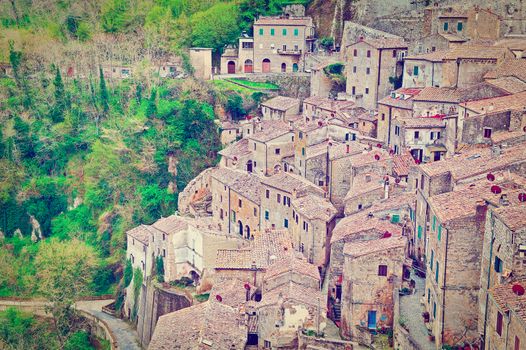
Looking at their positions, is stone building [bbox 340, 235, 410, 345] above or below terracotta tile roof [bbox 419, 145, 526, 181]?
below

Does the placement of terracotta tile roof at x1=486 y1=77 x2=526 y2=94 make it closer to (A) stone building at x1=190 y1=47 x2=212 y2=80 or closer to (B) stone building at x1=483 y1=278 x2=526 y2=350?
(B) stone building at x1=483 y1=278 x2=526 y2=350

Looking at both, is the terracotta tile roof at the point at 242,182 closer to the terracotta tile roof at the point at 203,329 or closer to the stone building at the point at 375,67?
the terracotta tile roof at the point at 203,329

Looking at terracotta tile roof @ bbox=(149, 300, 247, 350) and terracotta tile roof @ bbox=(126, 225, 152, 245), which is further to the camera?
terracotta tile roof @ bbox=(126, 225, 152, 245)

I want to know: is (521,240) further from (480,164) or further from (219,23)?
(219,23)

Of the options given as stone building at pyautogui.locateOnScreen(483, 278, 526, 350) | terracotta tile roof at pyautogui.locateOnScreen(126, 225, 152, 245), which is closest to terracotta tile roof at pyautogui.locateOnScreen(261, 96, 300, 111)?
terracotta tile roof at pyautogui.locateOnScreen(126, 225, 152, 245)

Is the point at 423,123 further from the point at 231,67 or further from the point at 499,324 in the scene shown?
the point at 231,67

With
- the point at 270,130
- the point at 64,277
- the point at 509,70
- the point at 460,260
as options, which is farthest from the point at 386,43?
the point at 460,260

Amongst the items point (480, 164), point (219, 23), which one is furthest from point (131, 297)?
point (219, 23)
